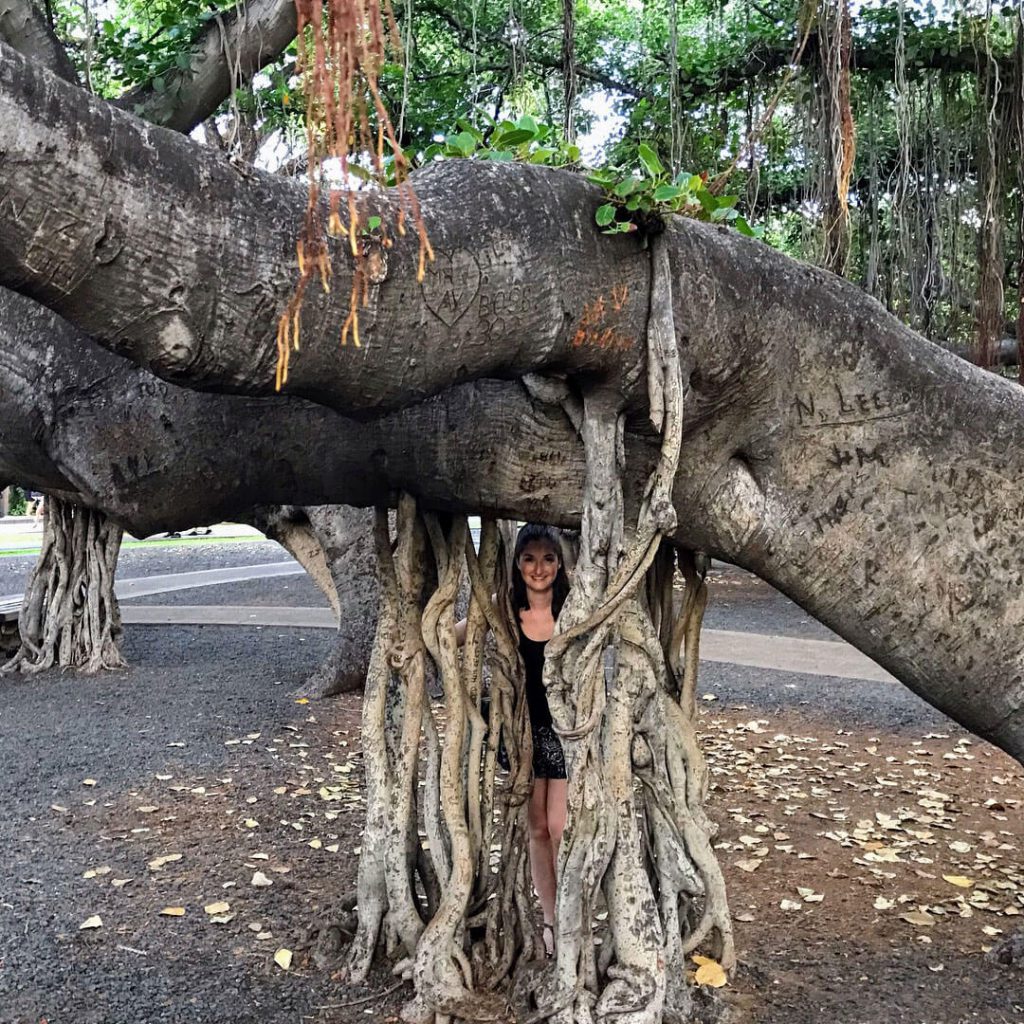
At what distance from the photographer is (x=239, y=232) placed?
215 cm

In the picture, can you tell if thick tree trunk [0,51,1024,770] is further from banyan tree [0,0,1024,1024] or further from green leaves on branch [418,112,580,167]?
green leaves on branch [418,112,580,167]

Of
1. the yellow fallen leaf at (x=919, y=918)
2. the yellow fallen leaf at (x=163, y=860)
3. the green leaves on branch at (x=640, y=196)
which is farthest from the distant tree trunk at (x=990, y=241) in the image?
the yellow fallen leaf at (x=163, y=860)

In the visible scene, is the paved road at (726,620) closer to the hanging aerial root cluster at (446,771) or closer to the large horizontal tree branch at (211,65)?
the hanging aerial root cluster at (446,771)

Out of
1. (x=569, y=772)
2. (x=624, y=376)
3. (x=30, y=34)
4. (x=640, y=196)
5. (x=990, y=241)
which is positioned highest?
(x=30, y=34)

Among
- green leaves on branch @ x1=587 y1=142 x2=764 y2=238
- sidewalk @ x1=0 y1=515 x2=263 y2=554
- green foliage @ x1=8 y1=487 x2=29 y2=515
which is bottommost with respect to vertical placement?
sidewalk @ x1=0 y1=515 x2=263 y2=554

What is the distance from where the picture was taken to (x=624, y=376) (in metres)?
2.83

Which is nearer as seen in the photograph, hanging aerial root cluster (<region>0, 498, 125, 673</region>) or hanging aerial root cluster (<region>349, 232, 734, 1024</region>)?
hanging aerial root cluster (<region>349, 232, 734, 1024</region>)

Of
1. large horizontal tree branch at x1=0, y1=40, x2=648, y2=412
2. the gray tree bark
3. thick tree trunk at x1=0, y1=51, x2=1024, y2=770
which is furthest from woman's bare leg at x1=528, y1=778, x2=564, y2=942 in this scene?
the gray tree bark

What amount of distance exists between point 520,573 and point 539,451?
94 centimetres

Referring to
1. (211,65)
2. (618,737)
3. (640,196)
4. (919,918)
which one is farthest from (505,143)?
(211,65)

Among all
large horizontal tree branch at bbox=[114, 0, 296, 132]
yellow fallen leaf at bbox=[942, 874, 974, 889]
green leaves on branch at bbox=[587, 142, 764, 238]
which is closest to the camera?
green leaves on branch at bbox=[587, 142, 764, 238]

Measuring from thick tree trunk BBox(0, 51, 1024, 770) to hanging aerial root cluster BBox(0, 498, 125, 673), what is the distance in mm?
6404

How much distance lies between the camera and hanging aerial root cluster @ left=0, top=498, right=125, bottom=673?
9.02 metres

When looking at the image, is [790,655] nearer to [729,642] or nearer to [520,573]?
[729,642]
